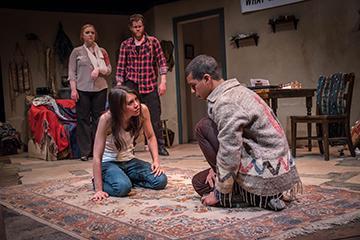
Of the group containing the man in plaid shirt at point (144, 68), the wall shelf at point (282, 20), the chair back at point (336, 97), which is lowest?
the chair back at point (336, 97)

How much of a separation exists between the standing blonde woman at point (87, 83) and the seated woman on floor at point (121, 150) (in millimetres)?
2140

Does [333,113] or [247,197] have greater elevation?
[333,113]

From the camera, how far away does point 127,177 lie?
3.20m

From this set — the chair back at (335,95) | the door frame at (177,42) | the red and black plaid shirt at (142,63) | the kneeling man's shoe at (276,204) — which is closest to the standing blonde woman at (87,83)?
the red and black plaid shirt at (142,63)

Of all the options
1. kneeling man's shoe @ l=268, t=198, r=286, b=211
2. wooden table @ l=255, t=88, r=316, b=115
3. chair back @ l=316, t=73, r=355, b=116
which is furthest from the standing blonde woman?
kneeling man's shoe @ l=268, t=198, r=286, b=211

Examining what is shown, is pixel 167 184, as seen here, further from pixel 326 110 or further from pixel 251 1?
pixel 251 1

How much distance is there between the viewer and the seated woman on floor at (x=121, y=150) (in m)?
2.99

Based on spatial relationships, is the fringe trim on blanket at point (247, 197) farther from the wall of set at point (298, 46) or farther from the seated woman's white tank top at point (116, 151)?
the wall of set at point (298, 46)

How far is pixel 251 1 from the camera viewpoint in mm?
6305

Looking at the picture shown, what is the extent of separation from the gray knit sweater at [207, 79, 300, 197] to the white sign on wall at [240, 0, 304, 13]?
390 centimetres

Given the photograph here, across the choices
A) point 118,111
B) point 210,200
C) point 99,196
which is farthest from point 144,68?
point 210,200

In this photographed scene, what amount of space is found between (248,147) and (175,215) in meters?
0.54

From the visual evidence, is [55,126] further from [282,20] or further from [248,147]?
[248,147]

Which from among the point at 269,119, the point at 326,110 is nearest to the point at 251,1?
the point at 326,110
